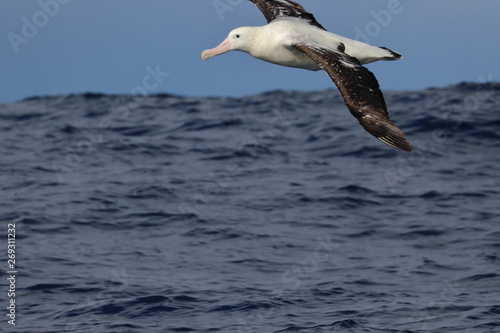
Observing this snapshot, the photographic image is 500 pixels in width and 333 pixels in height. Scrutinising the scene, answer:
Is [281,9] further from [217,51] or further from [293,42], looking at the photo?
[293,42]

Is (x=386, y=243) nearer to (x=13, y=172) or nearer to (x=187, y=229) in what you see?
(x=187, y=229)

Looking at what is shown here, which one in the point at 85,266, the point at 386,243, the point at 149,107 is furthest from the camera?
the point at 149,107

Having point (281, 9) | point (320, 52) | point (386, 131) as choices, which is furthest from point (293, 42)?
point (386, 131)

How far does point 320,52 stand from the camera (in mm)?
10703

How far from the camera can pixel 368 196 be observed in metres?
21.9

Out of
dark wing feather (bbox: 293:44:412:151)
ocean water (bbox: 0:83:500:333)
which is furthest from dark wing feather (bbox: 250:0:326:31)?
ocean water (bbox: 0:83:500:333)

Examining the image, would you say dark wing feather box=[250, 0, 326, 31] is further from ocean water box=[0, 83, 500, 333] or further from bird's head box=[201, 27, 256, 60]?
ocean water box=[0, 83, 500, 333]

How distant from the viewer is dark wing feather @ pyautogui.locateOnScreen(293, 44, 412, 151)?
9.60 meters

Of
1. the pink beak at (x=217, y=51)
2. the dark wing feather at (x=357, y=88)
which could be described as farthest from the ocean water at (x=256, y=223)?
the dark wing feather at (x=357, y=88)

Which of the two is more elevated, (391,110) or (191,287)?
(391,110)

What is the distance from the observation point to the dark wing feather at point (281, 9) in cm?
1300

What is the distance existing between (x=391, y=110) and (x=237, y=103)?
27.9 feet

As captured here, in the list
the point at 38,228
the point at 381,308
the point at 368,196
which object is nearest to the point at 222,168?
the point at 368,196

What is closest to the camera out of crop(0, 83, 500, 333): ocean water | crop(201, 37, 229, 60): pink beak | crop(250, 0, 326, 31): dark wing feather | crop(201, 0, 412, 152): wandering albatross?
crop(201, 0, 412, 152): wandering albatross
